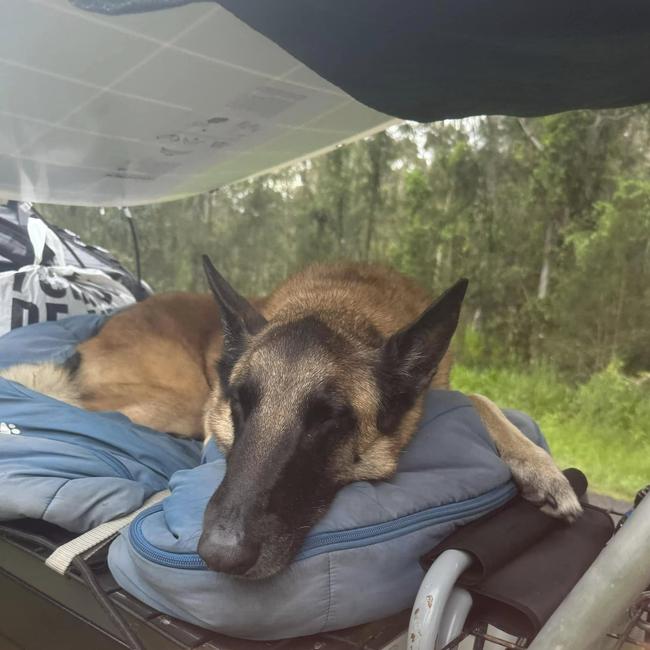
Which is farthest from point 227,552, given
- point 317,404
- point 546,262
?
point 546,262

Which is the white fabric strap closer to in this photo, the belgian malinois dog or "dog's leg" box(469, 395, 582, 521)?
the belgian malinois dog

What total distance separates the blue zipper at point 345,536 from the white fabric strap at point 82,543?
135 millimetres

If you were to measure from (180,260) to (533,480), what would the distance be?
239 cm

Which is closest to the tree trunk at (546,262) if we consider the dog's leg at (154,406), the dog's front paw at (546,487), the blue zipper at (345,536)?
the dog's front paw at (546,487)

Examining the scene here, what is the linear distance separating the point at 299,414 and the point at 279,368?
0.10 m

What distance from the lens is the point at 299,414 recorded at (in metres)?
1.05

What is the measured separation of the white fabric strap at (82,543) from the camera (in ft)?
3.41

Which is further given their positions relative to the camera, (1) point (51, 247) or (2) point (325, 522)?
(1) point (51, 247)

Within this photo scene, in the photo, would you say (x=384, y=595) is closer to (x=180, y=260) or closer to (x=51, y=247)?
(x=51, y=247)

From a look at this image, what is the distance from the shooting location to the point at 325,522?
953 mm

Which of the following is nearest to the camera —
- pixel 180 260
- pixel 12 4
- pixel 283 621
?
pixel 283 621

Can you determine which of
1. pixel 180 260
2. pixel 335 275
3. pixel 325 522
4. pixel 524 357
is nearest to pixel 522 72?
pixel 335 275

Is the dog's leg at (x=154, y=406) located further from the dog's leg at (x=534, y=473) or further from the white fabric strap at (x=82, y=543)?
the dog's leg at (x=534, y=473)

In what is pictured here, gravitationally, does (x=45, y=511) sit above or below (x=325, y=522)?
below
